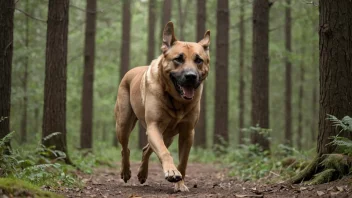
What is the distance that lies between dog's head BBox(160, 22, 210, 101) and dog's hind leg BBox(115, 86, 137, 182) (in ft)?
5.55

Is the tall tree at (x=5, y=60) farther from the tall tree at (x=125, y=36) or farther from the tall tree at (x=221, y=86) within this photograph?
the tall tree at (x=125, y=36)

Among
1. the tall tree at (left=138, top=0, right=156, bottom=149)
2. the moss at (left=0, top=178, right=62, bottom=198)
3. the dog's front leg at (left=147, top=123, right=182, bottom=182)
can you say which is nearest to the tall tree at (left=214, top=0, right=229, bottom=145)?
the tall tree at (left=138, top=0, right=156, bottom=149)

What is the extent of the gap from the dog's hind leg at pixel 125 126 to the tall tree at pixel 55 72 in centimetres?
180

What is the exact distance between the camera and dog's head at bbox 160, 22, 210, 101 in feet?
20.0

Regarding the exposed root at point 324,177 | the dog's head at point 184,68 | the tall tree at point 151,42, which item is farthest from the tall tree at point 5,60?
the tall tree at point 151,42

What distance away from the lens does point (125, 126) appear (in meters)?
7.86

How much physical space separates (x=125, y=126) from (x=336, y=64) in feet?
12.3

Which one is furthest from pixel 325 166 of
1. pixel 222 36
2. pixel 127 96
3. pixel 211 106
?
pixel 211 106

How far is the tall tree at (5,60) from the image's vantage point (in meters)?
7.35

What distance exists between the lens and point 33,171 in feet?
21.0

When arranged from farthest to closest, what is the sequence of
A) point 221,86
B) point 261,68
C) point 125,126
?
point 221,86, point 261,68, point 125,126

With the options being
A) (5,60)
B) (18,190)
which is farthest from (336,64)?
(5,60)

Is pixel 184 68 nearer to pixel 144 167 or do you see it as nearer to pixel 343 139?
pixel 144 167

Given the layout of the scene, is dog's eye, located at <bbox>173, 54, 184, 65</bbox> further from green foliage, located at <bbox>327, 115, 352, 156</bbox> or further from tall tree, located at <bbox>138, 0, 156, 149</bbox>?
tall tree, located at <bbox>138, 0, 156, 149</bbox>
